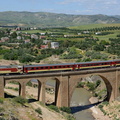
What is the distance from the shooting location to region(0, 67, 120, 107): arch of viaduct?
115ft

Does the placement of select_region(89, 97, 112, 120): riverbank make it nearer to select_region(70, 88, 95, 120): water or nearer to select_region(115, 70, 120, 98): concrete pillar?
select_region(70, 88, 95, 120): water

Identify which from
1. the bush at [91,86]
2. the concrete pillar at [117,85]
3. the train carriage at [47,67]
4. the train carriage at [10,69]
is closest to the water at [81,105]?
the bush at [91,86]

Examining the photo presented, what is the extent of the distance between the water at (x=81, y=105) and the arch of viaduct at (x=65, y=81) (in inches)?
123

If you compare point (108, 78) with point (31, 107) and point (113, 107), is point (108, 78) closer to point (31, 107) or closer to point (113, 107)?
point (113, 107)

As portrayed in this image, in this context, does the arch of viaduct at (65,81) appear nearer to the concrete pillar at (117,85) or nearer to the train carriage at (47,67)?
the concrete pillar at (117,85)

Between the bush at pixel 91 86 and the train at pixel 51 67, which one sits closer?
the train at pixel 51 67

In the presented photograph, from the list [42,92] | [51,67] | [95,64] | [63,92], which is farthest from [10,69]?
[95,64]

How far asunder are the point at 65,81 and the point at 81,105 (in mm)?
9213

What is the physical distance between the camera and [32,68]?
35.8 m

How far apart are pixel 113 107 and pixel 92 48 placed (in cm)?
5430

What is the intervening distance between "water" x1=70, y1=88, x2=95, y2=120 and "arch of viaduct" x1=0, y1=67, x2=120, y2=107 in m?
3.12

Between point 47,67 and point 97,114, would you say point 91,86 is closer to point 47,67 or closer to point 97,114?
point 97,114

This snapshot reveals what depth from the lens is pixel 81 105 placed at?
147 ft

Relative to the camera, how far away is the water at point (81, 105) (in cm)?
3978
